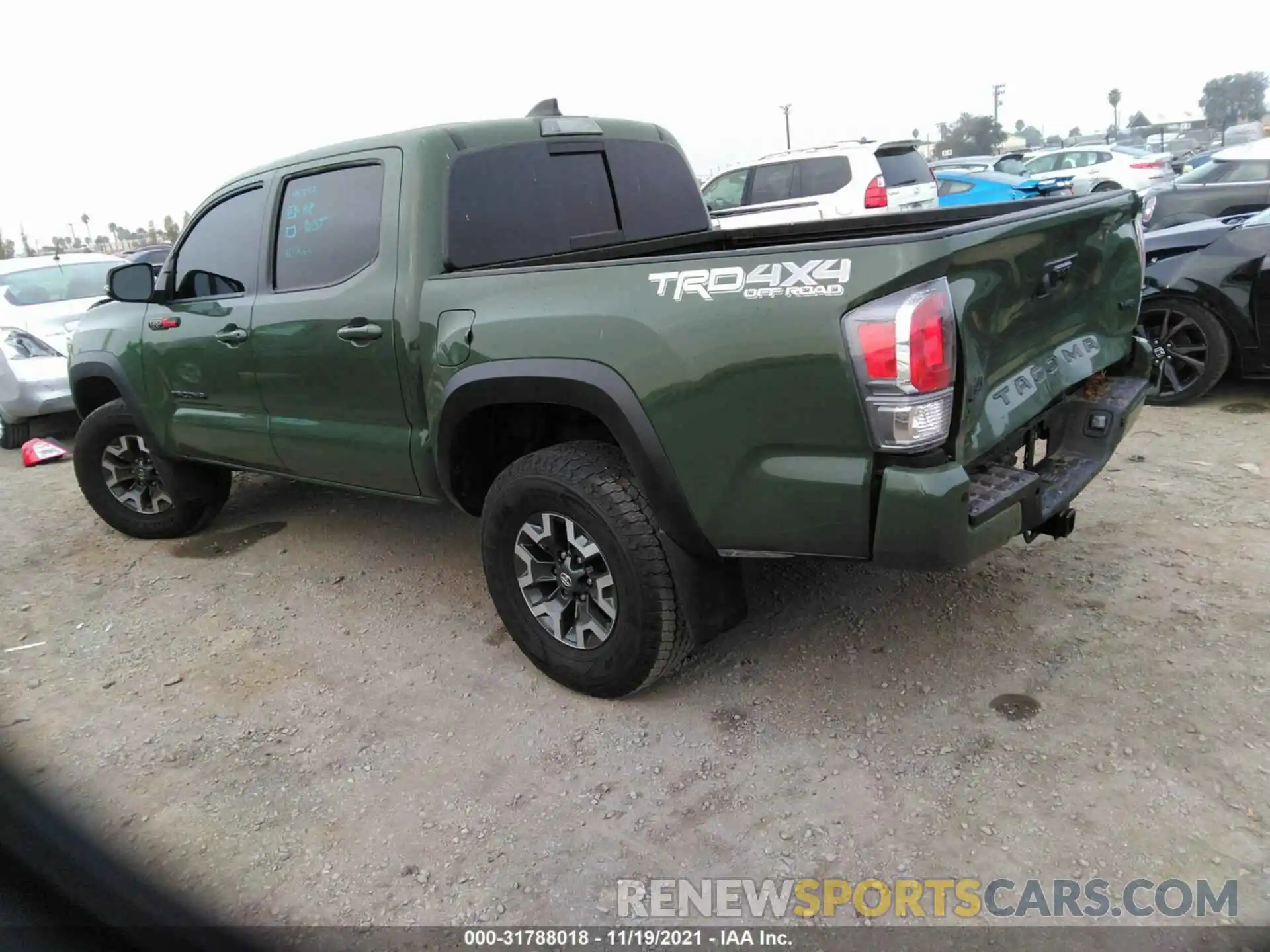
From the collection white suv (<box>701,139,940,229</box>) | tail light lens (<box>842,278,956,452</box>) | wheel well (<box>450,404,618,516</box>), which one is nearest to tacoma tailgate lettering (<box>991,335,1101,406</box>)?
tail light lens (<box>842,278,956,452</box>)

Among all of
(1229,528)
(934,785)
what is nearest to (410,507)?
(934,785)

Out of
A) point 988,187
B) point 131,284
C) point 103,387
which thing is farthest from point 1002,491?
point 988,187

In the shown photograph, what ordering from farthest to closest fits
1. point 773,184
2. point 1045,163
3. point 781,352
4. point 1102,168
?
point 1045,163, point 1102,168, point 773,184, point 781,352

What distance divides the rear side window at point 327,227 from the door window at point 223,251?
0.22 metres

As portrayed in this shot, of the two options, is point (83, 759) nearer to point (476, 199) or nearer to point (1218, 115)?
point (476, 199)

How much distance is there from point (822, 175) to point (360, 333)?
28.3ft

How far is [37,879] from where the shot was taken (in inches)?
101

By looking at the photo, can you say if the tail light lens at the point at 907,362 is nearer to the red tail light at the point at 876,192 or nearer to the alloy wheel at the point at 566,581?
the alloy wheel at the point at 566,581

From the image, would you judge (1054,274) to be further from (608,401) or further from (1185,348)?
(1185,348)

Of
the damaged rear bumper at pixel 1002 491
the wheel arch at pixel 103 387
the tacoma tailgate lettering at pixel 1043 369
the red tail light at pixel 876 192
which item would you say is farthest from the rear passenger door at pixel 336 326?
the red tail light at pixel 876 192

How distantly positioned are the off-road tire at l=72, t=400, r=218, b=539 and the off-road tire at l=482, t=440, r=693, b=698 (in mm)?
2683

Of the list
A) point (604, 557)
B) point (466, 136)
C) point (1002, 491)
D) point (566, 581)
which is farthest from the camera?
point (466, 136)

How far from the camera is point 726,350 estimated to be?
2.56 m

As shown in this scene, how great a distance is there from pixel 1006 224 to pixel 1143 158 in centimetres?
1902
